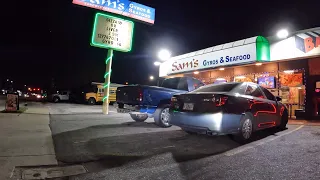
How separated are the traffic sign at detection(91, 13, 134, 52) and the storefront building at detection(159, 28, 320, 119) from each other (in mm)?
5185

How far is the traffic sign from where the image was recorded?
1322 centimetres

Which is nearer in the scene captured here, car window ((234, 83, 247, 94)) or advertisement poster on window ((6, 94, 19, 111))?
car window ((234, 83, 247, 94))

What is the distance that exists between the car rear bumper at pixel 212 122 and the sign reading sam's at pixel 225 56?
8033 millimetres

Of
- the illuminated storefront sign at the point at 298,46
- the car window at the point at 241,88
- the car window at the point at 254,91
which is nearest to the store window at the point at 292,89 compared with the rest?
the illuminated storefront sign at the point at 298,46

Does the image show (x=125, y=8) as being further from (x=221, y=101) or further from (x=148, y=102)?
(x=221, y=101)

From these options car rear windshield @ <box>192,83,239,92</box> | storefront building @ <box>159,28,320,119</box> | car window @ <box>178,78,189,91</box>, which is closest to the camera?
car rear windshield @ <box>192,83,239,92</box>

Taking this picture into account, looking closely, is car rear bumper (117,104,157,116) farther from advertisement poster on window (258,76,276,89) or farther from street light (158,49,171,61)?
street light (158,49,171,61)

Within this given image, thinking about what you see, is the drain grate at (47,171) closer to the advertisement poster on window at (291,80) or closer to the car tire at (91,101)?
the advertisement poster on window at (291,80)

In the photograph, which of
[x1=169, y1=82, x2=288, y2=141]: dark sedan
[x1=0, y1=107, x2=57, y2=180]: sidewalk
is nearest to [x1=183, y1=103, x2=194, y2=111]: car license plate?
[x1=169, y1=82, x2=288, y2=141]: dark sedan

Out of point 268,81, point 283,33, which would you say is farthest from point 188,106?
point 268,81

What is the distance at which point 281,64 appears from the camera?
1348 cm

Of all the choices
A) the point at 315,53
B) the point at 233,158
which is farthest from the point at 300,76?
A: the point at 233,158

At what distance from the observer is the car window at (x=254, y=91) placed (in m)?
6.13

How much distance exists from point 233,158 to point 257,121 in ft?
6.99
